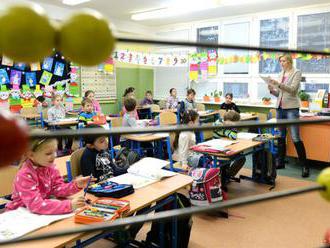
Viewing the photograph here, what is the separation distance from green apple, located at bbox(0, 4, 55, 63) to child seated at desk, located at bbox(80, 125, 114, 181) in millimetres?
1895

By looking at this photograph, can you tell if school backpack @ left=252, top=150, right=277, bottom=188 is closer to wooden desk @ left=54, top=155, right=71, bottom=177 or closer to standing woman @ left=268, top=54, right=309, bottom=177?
standing woman @ left=268, top=54, right=309, bottom=177

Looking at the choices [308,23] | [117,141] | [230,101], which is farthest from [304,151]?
[308,23]

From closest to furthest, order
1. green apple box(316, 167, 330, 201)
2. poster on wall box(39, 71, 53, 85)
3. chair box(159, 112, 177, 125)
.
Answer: green apple box(316, 167, 330, 201)
chair box(159, 112, 177, 125)
poster on wall box(39, 71, 53, 85)

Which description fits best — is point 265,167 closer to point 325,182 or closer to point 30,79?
point 325,182

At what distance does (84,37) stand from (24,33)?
0.08 m

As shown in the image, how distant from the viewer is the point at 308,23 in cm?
616

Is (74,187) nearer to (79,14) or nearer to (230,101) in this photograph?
(79,14)

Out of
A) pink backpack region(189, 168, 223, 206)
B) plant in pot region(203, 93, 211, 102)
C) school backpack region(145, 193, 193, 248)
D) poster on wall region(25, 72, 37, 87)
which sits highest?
poster on wall region(25, 72, 37, 87)

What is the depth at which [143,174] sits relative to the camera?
222cm

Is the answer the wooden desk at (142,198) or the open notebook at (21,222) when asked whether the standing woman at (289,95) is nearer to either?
the wooden desk at (142,198)

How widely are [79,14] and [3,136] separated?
196 mm

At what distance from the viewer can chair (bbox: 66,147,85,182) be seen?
2.21 m

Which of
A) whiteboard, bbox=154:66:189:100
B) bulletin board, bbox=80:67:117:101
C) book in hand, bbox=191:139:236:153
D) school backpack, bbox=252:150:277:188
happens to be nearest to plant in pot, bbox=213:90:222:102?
whiteboard, bbox=154:66:189:100

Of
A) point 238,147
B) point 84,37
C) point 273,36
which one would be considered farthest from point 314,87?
point 84,37
